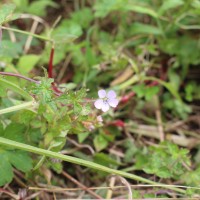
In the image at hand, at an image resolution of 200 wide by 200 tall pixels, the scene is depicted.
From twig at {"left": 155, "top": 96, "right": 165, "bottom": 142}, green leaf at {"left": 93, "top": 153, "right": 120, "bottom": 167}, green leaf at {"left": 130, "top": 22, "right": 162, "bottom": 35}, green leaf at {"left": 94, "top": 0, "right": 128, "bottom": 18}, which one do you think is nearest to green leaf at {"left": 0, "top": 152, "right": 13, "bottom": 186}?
green leaf at {"left": 93, "top": 153, "right": 120, "bottom": 167}

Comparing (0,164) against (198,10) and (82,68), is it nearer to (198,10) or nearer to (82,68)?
(82,68)

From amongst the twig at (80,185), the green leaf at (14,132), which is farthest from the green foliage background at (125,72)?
the twig at (80,185)

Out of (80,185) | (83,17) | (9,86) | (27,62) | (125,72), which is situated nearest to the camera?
(9,86)

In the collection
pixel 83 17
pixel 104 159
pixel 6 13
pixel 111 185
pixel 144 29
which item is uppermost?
pixel 83 17

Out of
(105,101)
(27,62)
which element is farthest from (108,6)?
(105,101)

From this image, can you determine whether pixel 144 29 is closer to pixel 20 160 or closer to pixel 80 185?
pixel 80 185

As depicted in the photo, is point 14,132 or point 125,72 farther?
point 125,72

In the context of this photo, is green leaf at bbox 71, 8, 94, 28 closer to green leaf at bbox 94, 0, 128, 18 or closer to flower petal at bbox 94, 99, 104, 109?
green leaf at bbox 94, 0, 128, 18
